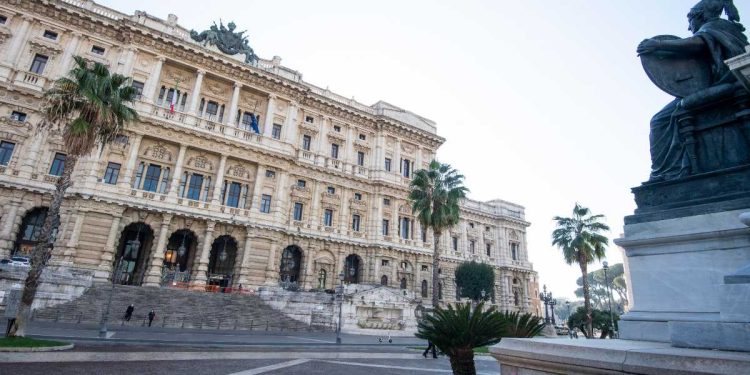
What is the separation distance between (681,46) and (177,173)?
1221 inches

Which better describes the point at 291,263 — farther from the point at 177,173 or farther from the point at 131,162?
the point at 131,162

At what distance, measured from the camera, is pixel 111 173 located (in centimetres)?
2741

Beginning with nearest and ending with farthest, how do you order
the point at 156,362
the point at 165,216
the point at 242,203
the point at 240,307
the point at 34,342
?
the point at 156,362
the point at 34,342
the point at 240,307
the point at 165,216
the point at 242,203

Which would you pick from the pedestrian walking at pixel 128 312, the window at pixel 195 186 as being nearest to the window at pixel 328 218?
the window at pixel 195 186

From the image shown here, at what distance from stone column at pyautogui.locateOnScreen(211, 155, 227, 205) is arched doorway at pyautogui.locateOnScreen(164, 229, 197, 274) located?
3.02 meters

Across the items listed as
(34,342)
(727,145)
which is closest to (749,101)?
(727,145)

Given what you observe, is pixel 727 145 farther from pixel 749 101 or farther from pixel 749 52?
pixel 749 52

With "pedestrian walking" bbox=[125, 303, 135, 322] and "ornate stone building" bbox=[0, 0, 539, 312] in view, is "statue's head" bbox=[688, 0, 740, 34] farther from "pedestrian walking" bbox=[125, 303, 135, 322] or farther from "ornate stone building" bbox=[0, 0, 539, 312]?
"ornate stone building" bbox=[0, 0, 539, 312]

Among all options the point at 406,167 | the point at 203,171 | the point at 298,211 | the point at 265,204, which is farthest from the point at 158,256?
the point at 406,167

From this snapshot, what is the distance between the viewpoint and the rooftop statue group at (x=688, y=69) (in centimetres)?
444

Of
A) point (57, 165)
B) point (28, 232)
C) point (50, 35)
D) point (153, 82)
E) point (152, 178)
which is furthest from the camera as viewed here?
point (153, 82)

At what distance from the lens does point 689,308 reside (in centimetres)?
377

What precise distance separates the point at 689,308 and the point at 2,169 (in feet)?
114

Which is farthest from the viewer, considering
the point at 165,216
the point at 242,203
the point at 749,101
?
the point at 242,203
